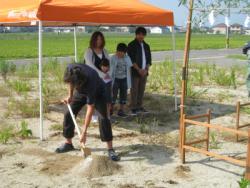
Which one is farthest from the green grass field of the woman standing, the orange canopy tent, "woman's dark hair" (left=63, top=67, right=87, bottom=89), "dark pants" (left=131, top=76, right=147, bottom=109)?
"woman's dark hair" (left=63, top=67, right=87, bottom=89)

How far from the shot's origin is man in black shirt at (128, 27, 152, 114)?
8881 millimetres

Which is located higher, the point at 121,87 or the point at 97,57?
the point at 97,57

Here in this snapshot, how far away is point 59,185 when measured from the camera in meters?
5.20

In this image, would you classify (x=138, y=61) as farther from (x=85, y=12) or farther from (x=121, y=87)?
(x=85, y=12)

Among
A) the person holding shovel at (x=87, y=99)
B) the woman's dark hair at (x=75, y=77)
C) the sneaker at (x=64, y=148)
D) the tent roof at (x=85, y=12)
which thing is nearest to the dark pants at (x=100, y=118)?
the person holding shovel at (x=87, y=99)

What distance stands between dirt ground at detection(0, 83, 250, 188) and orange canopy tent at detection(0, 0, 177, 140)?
873 millimetres

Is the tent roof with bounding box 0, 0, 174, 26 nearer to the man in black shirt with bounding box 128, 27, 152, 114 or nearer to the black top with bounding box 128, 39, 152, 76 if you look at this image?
the man in black shirt with bounding box 128, 27, 152, 114

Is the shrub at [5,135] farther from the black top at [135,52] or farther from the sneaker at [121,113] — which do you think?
Result: the black top at [135,52]

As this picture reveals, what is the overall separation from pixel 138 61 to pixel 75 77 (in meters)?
3.58

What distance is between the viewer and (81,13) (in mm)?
7250

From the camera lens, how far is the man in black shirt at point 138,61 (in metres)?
8.88

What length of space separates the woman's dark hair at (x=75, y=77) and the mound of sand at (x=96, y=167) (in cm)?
98

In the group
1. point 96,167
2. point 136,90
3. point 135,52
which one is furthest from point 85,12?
point 96,167

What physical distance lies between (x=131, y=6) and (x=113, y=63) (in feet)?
3.69
